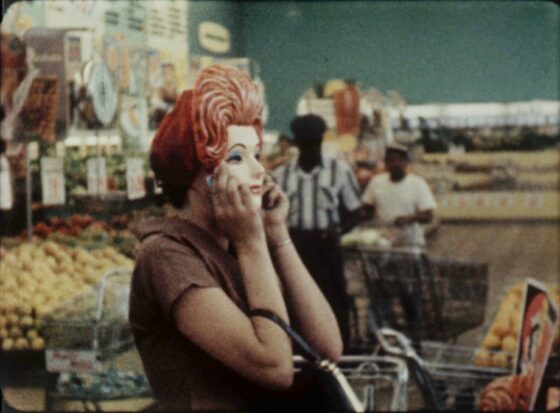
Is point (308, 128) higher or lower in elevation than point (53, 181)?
higher

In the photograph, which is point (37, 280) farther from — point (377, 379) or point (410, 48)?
point (410, 48)

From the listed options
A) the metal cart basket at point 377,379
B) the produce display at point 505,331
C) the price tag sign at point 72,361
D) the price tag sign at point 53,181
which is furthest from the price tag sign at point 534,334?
the price tag sign at point 53,181

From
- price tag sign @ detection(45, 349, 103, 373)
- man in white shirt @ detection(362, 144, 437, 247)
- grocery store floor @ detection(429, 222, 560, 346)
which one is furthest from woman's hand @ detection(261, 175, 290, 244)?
price tag sign @ detection(45, 349, 103, 373)

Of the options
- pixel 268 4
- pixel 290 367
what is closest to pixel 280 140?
pixel 268 4

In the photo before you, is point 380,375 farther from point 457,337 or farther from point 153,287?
point 153,287

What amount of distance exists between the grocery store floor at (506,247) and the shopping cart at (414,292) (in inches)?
1.5

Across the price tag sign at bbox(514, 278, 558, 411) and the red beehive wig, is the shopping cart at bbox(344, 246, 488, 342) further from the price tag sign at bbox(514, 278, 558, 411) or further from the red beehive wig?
the red beehive wig

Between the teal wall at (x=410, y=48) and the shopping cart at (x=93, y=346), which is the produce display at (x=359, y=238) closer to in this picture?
the teal wall at (x=410, y=48)

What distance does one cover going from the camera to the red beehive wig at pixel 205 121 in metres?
4.45

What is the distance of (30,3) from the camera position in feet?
15.2

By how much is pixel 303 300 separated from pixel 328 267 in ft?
0.48

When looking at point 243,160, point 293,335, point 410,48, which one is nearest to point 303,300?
point 293,335

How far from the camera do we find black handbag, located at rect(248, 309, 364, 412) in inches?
179

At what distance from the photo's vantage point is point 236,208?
14.6ft
